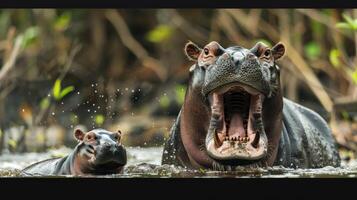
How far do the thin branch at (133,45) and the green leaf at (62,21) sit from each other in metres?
0.48

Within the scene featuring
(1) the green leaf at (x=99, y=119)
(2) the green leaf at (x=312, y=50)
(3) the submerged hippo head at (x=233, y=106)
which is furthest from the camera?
(2) the green leaf at (x=312, y=50)

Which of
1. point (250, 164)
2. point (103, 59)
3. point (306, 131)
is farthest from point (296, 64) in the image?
point (250, 164)

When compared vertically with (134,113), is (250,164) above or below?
below

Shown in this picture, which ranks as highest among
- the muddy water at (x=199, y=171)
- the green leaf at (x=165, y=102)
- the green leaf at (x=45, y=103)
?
the green leaf at (x=165, y=102)

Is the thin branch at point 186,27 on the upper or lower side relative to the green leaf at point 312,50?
upper

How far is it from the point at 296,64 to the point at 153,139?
4.22 ft

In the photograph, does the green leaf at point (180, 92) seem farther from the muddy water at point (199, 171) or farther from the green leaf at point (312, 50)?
the muddy water at point (199, 171)

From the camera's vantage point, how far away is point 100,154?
4.60 metres

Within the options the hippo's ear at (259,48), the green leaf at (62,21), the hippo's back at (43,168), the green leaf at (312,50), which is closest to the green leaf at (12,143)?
the hippo's back at (43,168)

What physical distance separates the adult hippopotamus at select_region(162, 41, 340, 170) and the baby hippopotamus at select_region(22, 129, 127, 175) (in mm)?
370

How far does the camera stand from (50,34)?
27.6 ft

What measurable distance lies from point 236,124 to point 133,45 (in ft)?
14.5

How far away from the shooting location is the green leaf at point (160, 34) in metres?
8.84

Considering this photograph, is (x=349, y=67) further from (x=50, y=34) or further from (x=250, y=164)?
(x=250, y=164)
